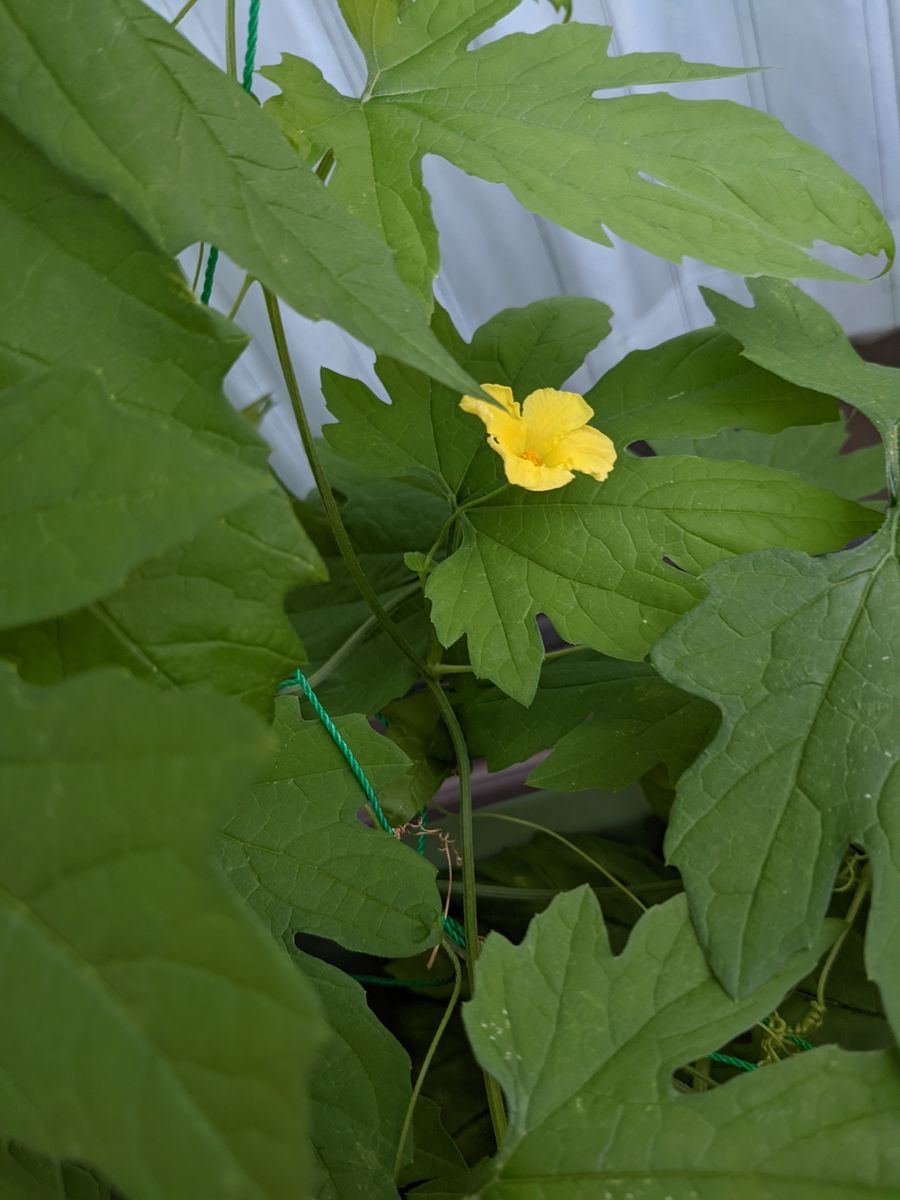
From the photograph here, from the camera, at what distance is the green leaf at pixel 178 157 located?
400 mm

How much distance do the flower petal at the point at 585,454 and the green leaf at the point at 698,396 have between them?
0.06 metres

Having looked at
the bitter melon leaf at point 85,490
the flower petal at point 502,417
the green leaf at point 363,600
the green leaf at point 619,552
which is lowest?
the green leaf at point 363,600

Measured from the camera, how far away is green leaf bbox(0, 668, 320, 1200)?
26cm

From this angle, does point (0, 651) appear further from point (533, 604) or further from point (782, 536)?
point (782, 536)

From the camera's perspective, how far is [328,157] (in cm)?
61

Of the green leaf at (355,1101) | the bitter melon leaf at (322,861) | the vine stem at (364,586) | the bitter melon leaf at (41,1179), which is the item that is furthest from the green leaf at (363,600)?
the bitter melon leaf at (41,1179)

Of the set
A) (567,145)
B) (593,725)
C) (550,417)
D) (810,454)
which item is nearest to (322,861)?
(593,725)

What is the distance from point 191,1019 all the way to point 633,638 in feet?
1.35

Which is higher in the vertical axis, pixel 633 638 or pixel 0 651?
pixel 0 651

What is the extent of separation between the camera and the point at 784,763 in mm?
528

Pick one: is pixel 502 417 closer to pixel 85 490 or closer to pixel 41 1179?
pixel 85 490

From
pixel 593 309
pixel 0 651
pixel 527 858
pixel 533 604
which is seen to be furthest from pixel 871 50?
pixel 0 651

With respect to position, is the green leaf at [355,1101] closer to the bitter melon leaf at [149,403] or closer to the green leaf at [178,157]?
the bitter melon leaf at [149,403]

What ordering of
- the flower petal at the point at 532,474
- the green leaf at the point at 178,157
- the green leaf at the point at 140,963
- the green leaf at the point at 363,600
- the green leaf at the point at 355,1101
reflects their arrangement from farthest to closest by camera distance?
the green leaf at the point at 363,600, the flower petal at the point at 532,474, the green leaf at the point at 355,1101, the green leaf at the point at 178,157, the green leaf at the point at 140,963
